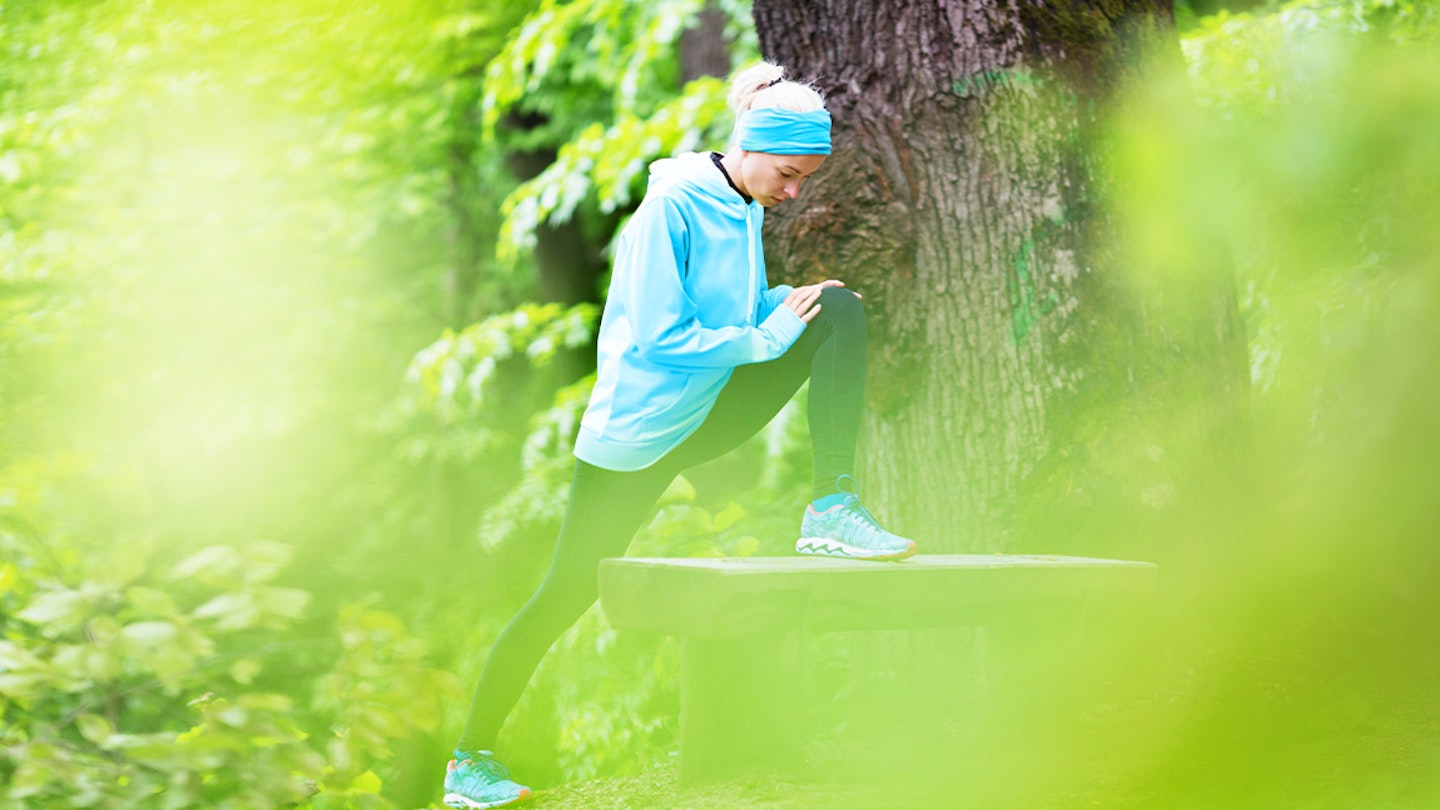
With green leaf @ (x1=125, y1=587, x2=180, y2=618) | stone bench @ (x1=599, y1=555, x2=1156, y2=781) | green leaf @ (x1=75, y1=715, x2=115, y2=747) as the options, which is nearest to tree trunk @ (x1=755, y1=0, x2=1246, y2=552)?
stone bench @ (x1=599, y1=555, x2=1156, y2=781)

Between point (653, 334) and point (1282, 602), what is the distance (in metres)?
2.24

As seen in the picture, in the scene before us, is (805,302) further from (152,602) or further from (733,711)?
(152,602)

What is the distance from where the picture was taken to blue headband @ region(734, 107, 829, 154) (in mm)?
3018

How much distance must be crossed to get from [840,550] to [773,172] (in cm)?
90

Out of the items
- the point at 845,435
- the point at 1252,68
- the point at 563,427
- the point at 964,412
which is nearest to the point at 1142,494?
the point at 964,412

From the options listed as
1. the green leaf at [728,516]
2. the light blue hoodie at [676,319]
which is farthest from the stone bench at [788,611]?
the green leaf at [728,516]

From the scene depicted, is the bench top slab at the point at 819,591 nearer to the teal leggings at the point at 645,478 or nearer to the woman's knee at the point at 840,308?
the teal leggings at the point at 645,478

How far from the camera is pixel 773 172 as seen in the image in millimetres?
3076

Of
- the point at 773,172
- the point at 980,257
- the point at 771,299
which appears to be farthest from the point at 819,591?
the point at 980,257

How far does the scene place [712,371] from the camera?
309 cm

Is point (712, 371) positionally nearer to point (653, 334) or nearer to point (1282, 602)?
point (653, 334)

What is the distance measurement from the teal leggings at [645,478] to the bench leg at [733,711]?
34 cm

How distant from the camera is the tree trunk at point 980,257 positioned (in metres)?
3.80

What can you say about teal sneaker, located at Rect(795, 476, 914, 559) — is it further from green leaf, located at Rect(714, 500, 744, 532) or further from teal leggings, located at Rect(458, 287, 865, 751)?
green leaf, located at Rect(714, 500, 744, 532)
